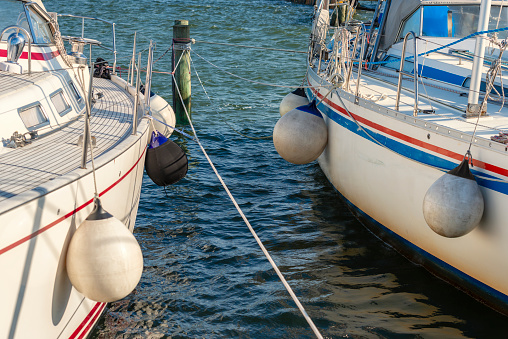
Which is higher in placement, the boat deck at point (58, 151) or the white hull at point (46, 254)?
the boat deck at point (58, 151)

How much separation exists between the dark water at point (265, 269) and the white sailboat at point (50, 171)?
0.72 metres

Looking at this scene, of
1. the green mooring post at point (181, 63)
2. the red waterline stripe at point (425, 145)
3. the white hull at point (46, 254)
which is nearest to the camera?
the white hull at point (46, 254)

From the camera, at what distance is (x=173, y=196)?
27.7 ft

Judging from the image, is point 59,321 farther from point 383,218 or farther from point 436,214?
point 383,218

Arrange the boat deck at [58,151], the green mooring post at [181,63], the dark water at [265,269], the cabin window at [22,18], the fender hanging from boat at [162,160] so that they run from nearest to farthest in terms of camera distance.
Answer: the boat deck at [58,151]
the dark water at [265,269]
the cabin window at [22,18]
the fender hanging from boat at [162,160]
the green mooring post at [181,63]

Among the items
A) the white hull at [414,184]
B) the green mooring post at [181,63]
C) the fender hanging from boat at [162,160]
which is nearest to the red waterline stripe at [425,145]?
the white hull at [414,184]

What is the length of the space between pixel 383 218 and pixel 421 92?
153cm

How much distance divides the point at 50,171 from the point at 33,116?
1090mm

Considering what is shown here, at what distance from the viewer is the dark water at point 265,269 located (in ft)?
18.0

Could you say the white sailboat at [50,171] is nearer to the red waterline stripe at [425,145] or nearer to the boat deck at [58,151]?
the boat deck at [58,151]

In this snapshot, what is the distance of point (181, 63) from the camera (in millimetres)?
11023

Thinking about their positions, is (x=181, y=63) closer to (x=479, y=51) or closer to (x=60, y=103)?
(x=60, y=103)

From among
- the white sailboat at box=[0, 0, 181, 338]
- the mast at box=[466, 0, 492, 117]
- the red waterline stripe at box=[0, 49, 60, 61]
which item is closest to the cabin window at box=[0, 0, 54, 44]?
the white sailboat at box=[0, 0, 181, 338]

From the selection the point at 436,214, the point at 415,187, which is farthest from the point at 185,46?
the point at 436,214
